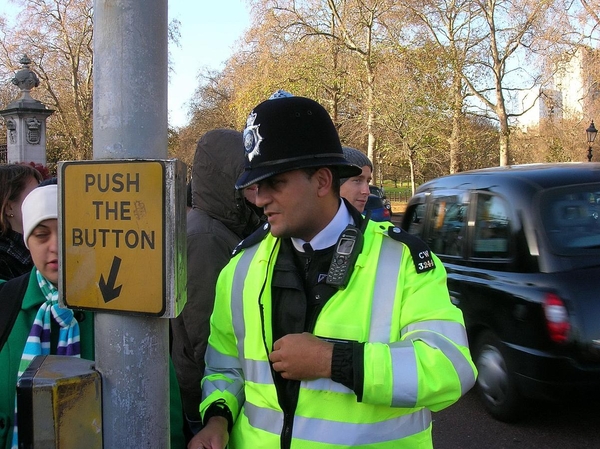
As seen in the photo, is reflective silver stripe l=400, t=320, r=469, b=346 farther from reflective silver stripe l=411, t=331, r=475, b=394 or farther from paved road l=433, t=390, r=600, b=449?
paved road l=433, t=390, r=600, b=449

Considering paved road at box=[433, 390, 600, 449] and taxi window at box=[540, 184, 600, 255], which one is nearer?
taxi window at box=[540, 184, 600, 255]

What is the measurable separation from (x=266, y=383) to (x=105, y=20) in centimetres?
107

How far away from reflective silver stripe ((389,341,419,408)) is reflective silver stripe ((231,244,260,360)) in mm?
535

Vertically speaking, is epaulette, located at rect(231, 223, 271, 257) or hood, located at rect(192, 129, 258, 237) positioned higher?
hood, located at rect(192, 129, 258, 237)

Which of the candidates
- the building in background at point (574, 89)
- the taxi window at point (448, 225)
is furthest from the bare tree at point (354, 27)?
the taxi window at point (448, 225)

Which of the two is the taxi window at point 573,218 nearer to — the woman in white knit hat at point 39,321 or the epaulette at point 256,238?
the epaulette at point 256,238

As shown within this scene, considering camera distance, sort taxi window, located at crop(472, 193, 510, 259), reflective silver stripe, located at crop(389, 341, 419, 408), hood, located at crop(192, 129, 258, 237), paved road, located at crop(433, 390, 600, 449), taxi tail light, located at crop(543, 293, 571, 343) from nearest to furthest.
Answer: reflective silver stripe, located at crop(389, 341, 419, 408) < hood, located at crop(192, 129, 258, 237) < taxi tail light, located at crop(543, 293, 571, 343) < paved road, located at crop(433, 390, 600, 449) < taxi window, located at crop(472, 193, 510, 259)

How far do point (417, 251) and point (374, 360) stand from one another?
1.25 feet

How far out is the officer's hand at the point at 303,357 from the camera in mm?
1577

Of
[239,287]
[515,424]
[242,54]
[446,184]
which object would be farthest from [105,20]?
[242,54]

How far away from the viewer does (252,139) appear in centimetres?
186

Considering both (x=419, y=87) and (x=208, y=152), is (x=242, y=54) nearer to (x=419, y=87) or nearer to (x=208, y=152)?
(x=419, y=87)

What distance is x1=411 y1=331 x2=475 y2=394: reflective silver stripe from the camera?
1615 millimetres

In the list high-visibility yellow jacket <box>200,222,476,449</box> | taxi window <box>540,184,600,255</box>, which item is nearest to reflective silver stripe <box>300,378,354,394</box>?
high-visibility yellow jacket <box>200,222,476,449</box>
